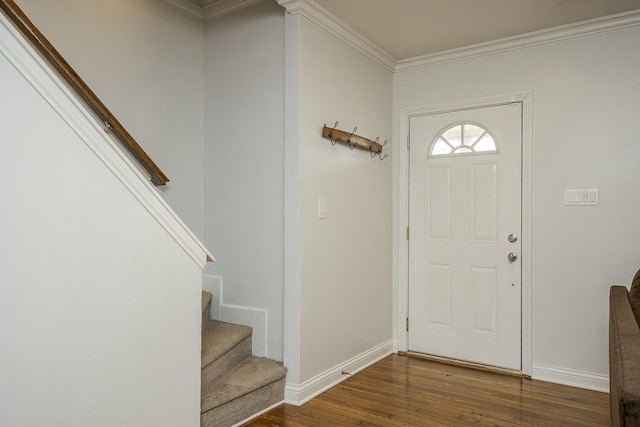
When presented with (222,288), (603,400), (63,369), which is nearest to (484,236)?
(603,400)

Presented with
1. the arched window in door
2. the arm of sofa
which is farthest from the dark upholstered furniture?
the arched window in door

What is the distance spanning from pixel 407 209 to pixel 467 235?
0.54 meters

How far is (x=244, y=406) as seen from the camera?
2596 millimetres

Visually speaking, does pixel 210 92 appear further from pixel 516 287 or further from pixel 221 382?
pixel 516 287

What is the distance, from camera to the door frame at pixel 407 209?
11.1 feet

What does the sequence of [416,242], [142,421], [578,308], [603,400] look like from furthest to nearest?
[416,242], [578,308], [603,400], [142,421]

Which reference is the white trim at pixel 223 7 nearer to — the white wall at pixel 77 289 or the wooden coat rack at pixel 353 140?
the wooden coat rack at pixel 353 140

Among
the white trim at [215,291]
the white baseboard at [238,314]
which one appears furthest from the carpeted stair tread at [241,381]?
the white trim at [215,291]

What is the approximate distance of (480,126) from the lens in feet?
11.8

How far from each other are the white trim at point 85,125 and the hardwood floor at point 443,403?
1.25m

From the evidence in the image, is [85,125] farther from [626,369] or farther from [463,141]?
Result: [463,141]

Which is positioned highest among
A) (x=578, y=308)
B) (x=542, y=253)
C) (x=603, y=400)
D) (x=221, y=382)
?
(x=542, y=253)

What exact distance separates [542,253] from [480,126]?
1059 millimetres

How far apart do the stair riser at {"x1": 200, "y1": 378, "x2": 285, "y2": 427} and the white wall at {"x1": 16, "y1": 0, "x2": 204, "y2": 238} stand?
1214mm
